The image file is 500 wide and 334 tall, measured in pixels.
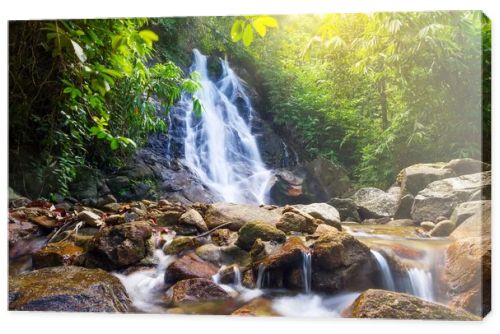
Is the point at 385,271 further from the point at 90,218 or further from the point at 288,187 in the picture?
the point at 90,218

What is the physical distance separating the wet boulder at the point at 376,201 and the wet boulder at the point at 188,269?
97 cm

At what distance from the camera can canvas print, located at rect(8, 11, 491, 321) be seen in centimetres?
325

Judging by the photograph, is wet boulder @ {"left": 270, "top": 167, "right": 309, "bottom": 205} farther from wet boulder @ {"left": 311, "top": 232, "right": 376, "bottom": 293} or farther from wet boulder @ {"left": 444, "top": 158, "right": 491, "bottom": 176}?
wet boulder @ {"left": 444, "top": 158, "right": 491, "bottom": 176}

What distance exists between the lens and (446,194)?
10.7 ft

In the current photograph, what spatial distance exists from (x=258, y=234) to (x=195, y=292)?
52 cm

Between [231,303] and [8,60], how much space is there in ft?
7.10

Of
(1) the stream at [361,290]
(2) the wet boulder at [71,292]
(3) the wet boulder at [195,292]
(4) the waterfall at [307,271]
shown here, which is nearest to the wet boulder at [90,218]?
(2) the wet boulder at [71,292]

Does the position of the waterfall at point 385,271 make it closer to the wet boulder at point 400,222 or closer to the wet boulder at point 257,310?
the wet boulder at point 400,222

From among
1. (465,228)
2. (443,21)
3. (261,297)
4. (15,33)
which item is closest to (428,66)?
(443,21)

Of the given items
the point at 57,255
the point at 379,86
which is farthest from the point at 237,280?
the point at 379,86

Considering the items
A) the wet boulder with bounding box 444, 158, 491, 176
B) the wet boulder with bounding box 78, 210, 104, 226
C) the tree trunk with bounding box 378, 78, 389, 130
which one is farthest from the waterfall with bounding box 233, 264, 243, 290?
the wet boulder with bounding box 444, 158, 491, 176

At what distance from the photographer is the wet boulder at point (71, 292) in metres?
3.46

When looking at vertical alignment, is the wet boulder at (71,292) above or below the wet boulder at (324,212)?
below
